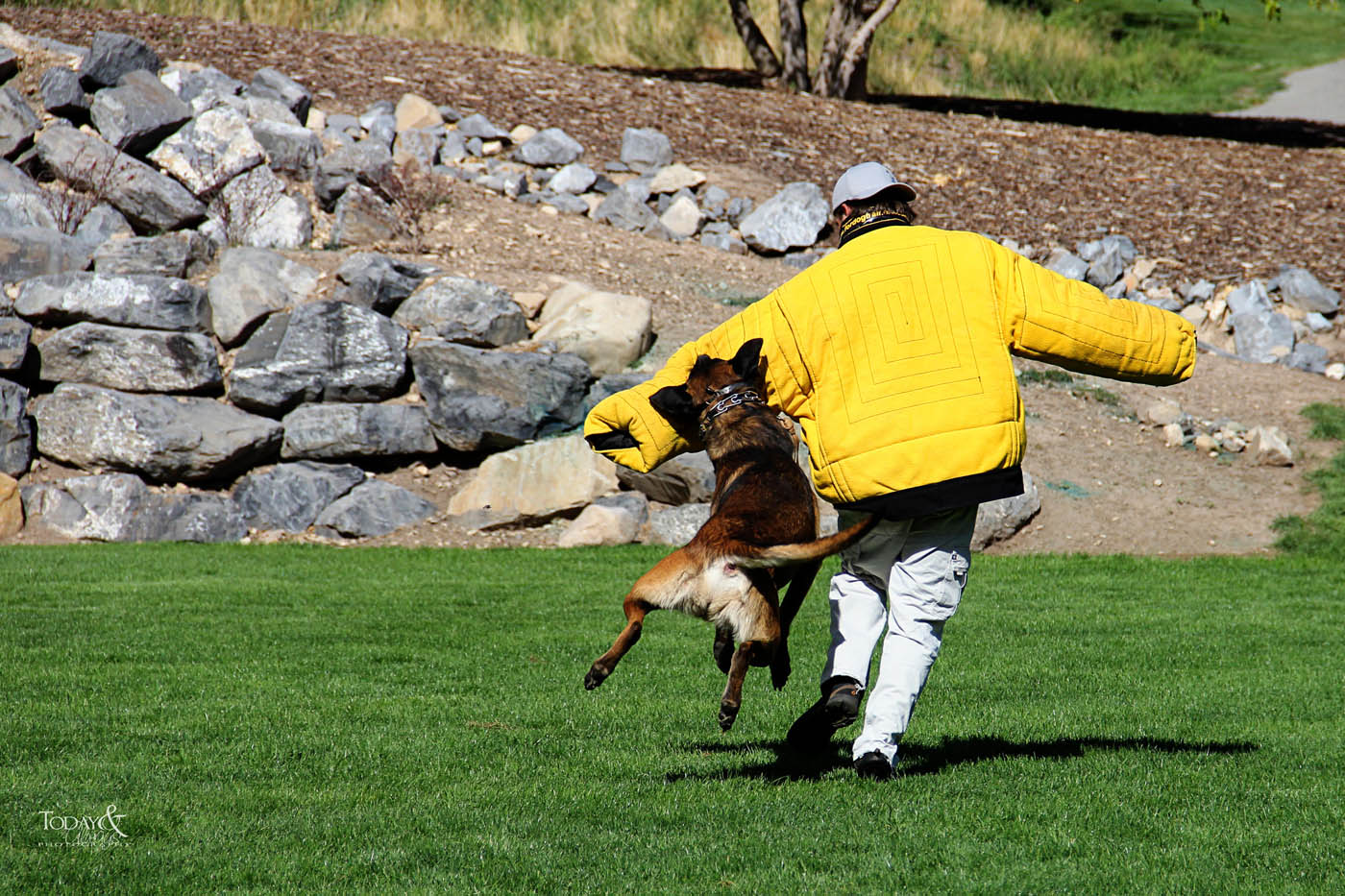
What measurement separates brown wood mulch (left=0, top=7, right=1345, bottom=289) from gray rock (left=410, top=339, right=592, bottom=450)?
18.0ft

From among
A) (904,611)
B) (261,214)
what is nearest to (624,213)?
(261,214)

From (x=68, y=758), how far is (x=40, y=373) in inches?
345

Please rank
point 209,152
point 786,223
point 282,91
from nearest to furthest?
1. point 209,152
2. point 786,223
3. point 282,91

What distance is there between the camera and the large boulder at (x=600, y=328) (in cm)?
1349

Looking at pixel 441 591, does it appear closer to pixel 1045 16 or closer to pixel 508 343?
pixel 508 343

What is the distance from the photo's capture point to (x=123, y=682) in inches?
265

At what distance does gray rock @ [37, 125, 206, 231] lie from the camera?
47.6 ft

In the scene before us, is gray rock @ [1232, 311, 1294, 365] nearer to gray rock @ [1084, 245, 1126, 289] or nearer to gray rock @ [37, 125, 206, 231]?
gray rock @ [1084, 245, 1126, 289]

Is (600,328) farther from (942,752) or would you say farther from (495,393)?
(942,752)

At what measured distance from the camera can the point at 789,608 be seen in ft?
16.9

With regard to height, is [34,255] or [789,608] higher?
[789,608]

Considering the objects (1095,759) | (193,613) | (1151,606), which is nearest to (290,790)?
(1095,759)

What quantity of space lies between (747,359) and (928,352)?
2.19 ft

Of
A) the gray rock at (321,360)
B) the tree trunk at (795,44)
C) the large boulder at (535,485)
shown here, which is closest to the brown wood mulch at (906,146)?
the tree trunk at (795,44)
